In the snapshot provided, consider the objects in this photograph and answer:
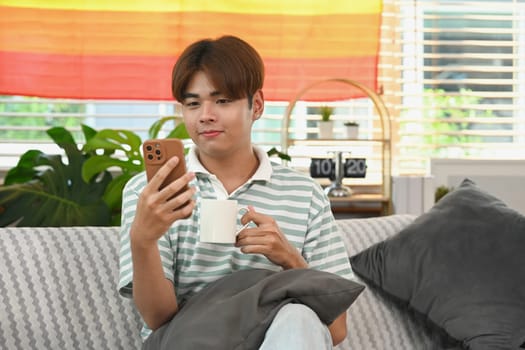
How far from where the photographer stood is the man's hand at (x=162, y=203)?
1510 millimetres

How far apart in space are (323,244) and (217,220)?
0.38 m

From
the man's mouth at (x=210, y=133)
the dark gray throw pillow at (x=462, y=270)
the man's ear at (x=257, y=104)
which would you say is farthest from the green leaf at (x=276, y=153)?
the man's mouth at (x=210, y=133)

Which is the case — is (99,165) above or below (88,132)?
below

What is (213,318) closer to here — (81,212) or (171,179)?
(171,179)

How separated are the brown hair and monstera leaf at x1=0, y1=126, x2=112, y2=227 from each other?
1.65 metres

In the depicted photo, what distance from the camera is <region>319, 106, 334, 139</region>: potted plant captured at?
13.3 feet

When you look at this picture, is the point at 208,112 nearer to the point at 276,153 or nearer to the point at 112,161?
the point at 112,161

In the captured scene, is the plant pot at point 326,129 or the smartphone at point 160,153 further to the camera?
the plant pot at point 326,129

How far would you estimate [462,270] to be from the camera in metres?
2.07

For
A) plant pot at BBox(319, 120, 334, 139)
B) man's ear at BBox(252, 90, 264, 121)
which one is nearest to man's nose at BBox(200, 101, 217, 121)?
man's ear at BBox(252, 90, 264, 121)

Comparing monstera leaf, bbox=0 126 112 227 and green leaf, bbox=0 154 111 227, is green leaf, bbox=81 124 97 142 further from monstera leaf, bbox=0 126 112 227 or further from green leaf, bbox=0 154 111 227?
green leaf, bbox=0 154 111 227

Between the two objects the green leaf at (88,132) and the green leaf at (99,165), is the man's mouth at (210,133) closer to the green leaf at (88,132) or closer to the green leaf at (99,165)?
the green leaf at (99,165)

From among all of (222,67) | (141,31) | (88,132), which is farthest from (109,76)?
(222,67)

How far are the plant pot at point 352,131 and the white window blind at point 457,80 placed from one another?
378 mm
